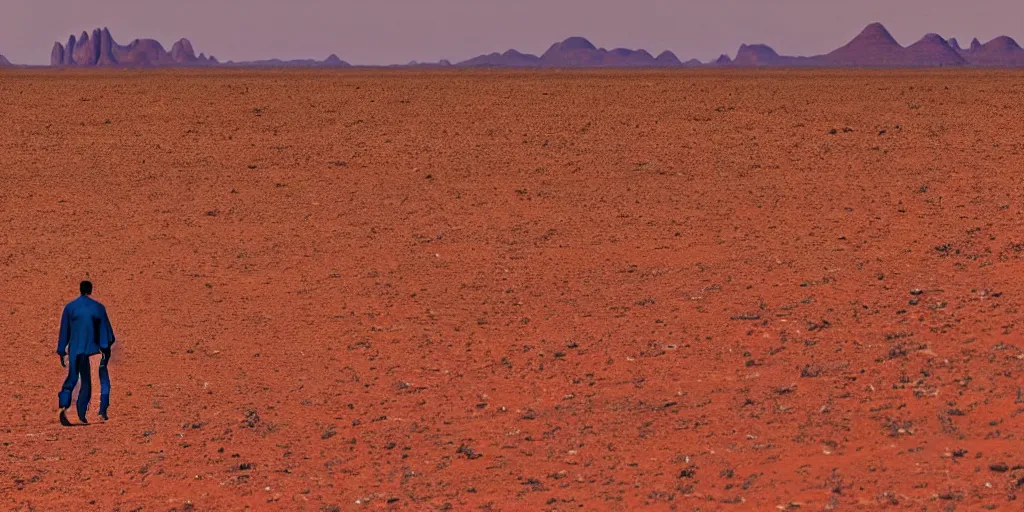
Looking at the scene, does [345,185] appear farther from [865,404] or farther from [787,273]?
[865,404]

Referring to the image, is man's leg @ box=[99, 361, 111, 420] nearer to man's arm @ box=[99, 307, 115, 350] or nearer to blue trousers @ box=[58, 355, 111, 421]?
blue trousers @ box=[58, 355, 111, 421]

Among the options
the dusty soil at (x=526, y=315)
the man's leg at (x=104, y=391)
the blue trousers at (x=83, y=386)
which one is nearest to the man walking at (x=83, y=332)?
the blue trousers at (x=83, y=386)

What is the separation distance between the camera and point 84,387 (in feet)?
37.1

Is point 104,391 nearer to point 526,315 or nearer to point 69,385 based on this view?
point 69,385

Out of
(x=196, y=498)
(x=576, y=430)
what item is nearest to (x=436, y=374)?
(x=576, y=430)

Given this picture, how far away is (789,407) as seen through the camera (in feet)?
35.9

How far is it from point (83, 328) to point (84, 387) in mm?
832

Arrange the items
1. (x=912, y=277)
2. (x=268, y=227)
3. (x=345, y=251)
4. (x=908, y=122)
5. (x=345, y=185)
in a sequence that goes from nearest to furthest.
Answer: (x=912, y=277) < (x=345, y=251) < (x=268, y=227) < (x=345, y=185) < (x=908, y=122)

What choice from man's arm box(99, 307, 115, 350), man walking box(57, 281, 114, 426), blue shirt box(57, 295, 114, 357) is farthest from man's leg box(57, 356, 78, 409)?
Answer: man's arm box(99, 307, 115, 350)

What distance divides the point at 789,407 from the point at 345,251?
8.98 meters

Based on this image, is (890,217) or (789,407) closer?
(789,407)

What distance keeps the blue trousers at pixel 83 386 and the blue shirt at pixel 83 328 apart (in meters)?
0.13

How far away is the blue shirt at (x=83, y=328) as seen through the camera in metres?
10.7

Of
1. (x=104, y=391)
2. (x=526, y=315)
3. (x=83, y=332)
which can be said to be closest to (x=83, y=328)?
(x=83, y=332)
